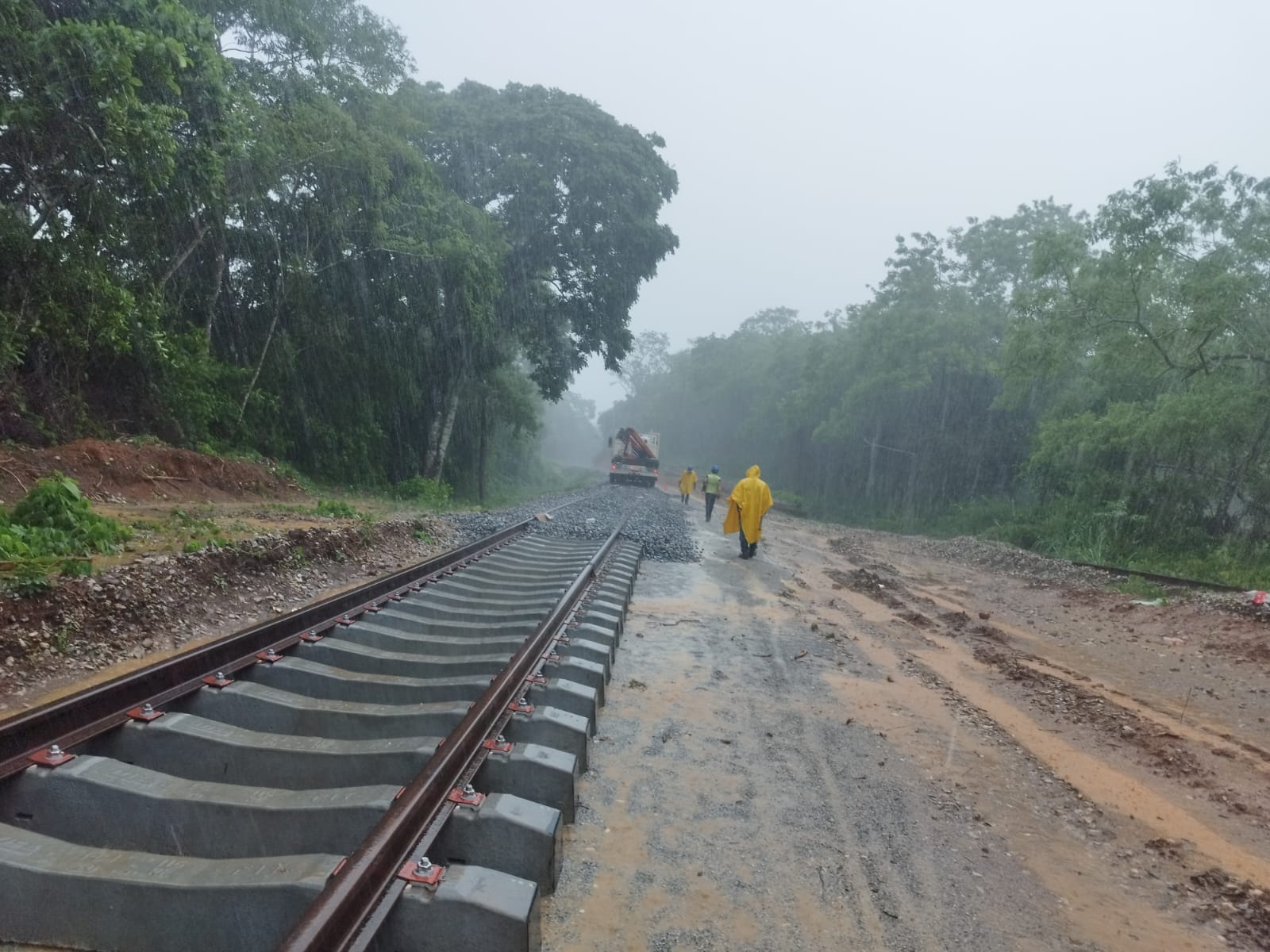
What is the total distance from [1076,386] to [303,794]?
24.2 meters

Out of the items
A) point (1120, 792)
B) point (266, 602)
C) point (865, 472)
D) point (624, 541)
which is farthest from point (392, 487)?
point (865, 472)

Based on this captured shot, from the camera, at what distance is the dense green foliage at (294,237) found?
8.80m

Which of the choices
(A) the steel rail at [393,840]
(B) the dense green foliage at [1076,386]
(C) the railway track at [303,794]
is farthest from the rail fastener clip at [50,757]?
(B) the dense green foliage at [1076,386]

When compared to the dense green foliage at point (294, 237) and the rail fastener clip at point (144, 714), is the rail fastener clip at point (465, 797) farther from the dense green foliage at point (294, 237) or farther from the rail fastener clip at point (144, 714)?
the dense green foliage at point (294, 237)

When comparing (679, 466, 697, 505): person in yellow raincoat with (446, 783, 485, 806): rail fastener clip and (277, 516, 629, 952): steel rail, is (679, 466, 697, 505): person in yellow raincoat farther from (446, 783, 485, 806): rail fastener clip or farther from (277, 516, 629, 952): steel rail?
(446, 783, 485, 806): rail fastener clip

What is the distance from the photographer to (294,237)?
1562 cm

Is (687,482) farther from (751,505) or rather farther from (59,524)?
(59,524)

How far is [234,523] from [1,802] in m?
6.64

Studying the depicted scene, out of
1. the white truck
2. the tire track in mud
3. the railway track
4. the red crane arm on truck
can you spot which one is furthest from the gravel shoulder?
the red crane arm on truck

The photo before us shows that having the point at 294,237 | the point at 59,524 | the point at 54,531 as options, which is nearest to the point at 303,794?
the point at 54,531

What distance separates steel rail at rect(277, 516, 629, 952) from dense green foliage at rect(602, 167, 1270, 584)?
46.7 feet

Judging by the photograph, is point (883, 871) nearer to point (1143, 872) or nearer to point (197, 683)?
point (1143, 872)

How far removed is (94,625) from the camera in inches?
201

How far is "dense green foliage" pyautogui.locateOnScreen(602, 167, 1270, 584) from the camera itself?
14.8 m
